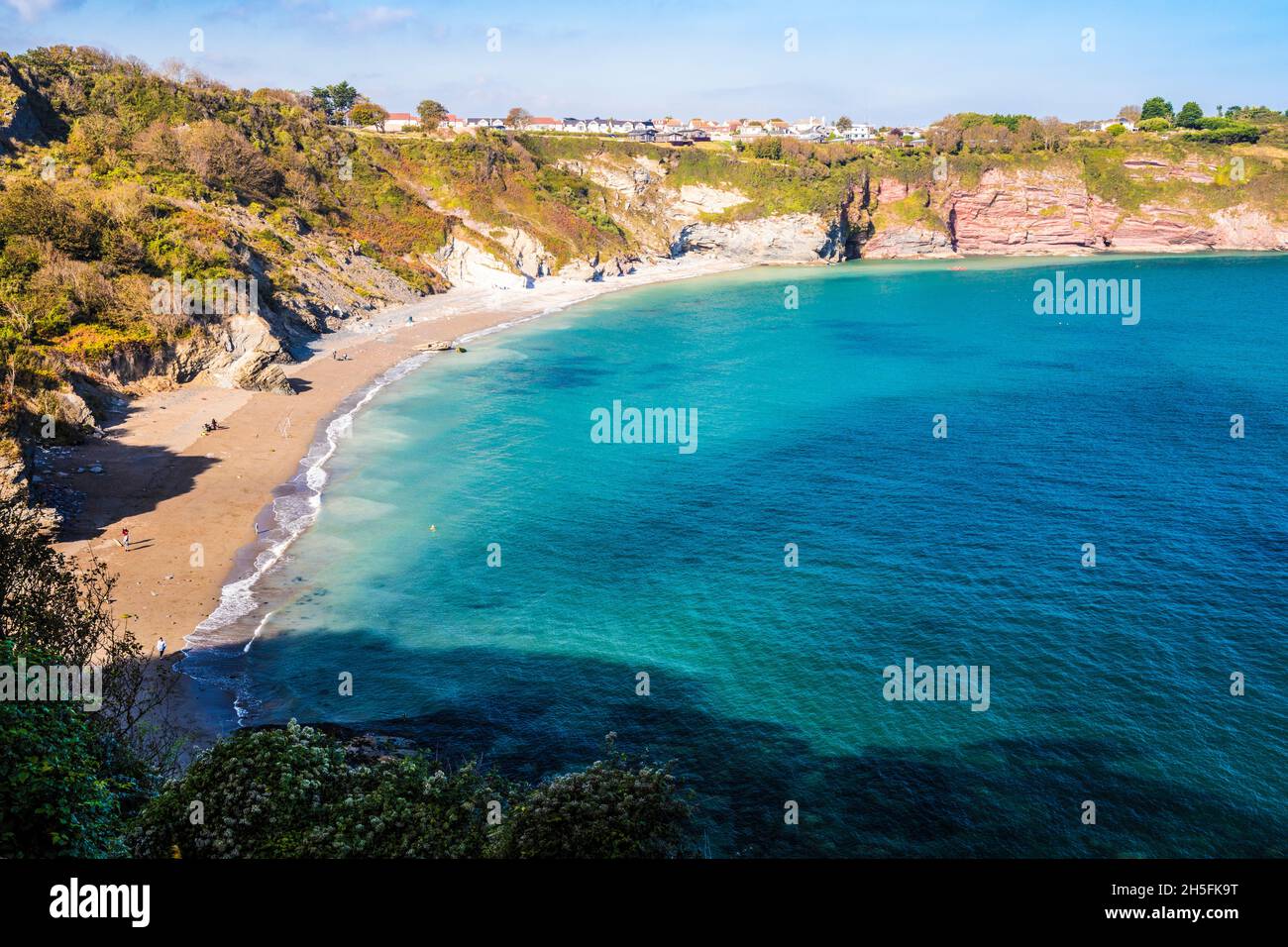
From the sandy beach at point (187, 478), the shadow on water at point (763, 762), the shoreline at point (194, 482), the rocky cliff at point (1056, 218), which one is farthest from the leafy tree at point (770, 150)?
the shadow on water at point (763, 762)

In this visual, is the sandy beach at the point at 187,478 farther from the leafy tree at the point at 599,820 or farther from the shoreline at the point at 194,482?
the leafy tree at the point at 599,820

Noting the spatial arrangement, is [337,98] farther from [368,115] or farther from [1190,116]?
[1190,116]

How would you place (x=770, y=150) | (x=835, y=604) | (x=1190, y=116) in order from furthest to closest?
1. (x=1190, y=116)
2. (x=770, y=150)
3. (x=835, y=604)

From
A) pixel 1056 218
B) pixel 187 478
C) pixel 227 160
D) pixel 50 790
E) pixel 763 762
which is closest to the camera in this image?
pixel 50 790

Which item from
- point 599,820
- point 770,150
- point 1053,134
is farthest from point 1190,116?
point 599,820
